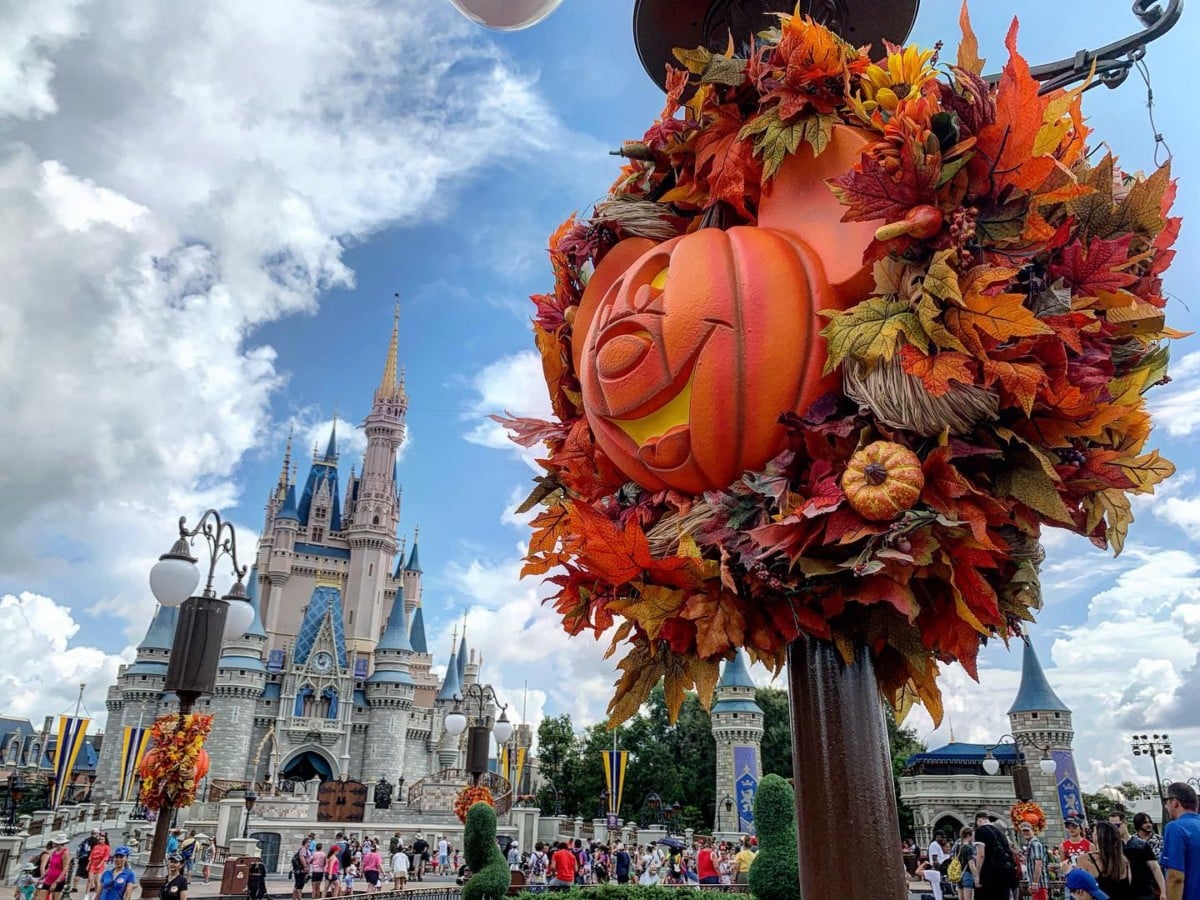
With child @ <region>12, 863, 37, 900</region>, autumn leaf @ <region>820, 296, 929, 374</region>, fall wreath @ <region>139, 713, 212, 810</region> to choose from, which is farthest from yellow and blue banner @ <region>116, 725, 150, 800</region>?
autumn leaf @ <region>820, 296, 929, 374</region>

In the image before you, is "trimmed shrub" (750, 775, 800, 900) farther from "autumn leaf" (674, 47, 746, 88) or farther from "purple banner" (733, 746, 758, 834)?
"purple banner" (733, 746, 758, 834)

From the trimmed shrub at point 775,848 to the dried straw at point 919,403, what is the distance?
5842 millimetres

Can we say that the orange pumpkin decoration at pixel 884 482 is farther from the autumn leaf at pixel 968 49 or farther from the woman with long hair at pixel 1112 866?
the woman with long hair at pixel 1112 866

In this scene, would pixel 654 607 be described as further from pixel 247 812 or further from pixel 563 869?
pixel 247 812

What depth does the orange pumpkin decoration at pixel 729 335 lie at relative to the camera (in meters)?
2.08

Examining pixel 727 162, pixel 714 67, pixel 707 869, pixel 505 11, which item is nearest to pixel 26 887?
pixel 707 869

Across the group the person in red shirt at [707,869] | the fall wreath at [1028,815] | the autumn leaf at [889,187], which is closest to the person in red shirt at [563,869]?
the person in red shirt at [707,869]

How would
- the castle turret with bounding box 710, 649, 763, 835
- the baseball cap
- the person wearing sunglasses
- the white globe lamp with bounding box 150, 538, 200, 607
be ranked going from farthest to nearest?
the castle turret with bounding box 710, 649, 763, 835 → the white globe lamp with bounding box 150, 538, 200, 607 → the baseball cap → the person wearing sunglasses

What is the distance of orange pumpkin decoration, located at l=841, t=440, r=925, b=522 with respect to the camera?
69.3 inches

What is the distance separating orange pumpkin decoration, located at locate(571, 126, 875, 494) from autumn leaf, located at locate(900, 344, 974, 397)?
0.88ft

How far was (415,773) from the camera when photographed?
5647cm

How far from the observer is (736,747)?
3334 cm

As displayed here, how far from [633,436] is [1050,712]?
38.9 m

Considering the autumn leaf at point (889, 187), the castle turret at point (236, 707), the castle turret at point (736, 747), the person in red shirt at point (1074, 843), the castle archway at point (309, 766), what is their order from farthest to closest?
1. the castle archway at point (309, 766)
2. the castle turret at point (236, 707)
3. the castle turret at point (736, 747)
4. the person in red shirt at point (1074, 843)
5. the autumn leaf at point (889, 187)
